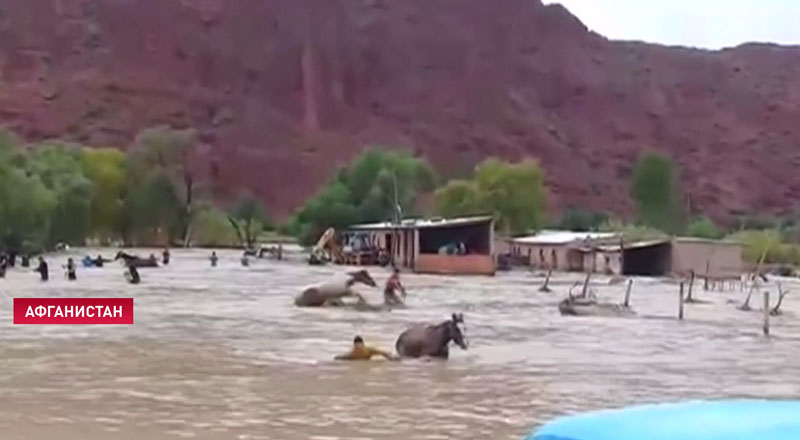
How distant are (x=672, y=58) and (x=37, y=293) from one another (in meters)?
151

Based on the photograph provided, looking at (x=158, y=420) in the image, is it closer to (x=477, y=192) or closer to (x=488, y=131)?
(x=477, y=192)

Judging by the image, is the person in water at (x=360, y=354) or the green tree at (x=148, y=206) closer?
the person in water at (x=360, y=354)

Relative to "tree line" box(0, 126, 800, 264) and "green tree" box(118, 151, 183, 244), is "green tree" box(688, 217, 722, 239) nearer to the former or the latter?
"tree line" box(0, 126, 800, 264)

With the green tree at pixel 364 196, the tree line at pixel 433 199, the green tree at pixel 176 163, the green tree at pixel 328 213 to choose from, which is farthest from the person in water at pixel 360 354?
the green tree at pixel 176 163

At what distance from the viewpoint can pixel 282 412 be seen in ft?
48.9

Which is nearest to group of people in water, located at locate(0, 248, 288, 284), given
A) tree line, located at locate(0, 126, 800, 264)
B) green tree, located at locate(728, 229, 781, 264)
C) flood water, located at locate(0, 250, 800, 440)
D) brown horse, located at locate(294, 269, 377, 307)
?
flood water, located at locate(0, 250, 800, 440)

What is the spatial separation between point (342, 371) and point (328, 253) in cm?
5552

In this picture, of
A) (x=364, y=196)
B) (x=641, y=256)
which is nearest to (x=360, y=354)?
(x=641, y=256)

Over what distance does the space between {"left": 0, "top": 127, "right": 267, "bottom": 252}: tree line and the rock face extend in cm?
3911

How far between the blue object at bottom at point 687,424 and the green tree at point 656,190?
12685cm

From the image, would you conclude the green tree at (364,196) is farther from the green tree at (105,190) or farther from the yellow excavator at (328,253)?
the green tree at (105,190)

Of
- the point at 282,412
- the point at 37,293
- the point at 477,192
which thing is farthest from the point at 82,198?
the point at 282,412

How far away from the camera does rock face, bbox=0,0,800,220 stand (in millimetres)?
148000

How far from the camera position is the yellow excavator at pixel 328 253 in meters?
72.4
